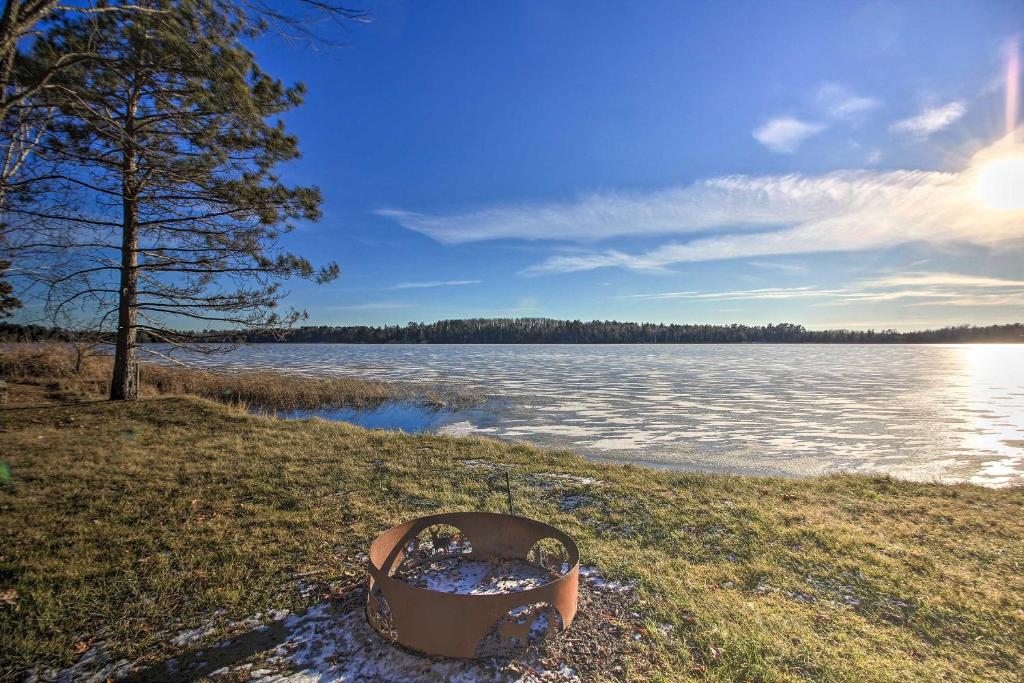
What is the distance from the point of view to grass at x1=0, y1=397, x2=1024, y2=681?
313 cm

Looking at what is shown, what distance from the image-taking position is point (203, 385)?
67.3 feet

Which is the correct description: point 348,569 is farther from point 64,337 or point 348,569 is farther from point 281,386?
point 281,386

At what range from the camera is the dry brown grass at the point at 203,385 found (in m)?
13.9

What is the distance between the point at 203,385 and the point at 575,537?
68.3ft

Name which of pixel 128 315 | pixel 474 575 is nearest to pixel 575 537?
pixel 474 575

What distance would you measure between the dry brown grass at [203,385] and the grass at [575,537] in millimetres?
6640

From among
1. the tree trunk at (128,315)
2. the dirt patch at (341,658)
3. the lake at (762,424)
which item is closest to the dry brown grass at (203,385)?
the tree trunk at (128,315)

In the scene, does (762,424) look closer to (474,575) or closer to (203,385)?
(474,575)

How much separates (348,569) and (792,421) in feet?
48.4

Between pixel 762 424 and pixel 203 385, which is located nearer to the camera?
pixel 762 424

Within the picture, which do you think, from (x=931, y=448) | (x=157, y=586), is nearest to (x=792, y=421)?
(x=931, y=448)

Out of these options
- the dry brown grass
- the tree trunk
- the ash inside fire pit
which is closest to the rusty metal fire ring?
the ash inside fire pit

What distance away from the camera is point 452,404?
18438mm

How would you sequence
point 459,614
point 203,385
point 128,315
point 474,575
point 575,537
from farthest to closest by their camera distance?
point 203,385, point 128,315, point 575,537, point 474,575, point 459,614
